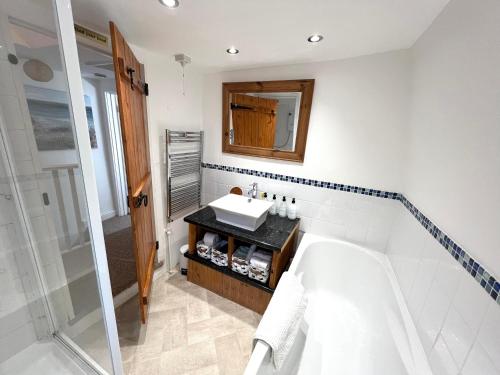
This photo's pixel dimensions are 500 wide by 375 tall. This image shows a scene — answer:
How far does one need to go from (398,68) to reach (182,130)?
1803mm

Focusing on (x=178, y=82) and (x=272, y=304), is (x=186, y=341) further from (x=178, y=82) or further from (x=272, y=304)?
(x=178, y=82)

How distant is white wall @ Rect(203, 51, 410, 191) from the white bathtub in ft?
2.06

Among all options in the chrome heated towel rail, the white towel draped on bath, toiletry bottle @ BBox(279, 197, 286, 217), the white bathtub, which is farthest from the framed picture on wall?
toiletry bottle @ BBox(279, 197, 286, 217)

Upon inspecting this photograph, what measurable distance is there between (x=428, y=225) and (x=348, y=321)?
3.15ft

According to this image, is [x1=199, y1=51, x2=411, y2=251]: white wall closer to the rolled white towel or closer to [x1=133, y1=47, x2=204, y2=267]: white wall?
[x1=133, y1=47, x2=204, y2=267]: white wall

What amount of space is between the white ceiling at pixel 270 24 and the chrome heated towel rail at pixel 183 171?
707 mm

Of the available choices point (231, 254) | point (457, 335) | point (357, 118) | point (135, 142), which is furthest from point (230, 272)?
point (357, 118)

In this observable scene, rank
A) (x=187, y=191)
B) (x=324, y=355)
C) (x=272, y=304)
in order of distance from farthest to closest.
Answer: (x=187, y=191), (x=324, y=355), (x=272, y=304)

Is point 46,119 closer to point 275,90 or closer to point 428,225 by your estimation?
point 275,90

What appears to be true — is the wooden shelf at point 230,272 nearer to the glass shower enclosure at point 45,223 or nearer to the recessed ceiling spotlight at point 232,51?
the glass shower enclosure at point 45,223

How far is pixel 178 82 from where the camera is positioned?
1.83 m

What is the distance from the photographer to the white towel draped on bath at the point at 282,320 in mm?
984

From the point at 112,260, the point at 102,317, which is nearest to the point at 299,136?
→ the point at 102,317

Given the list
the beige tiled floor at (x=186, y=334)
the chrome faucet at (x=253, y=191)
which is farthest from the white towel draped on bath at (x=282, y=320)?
the chrome faucet at (x=253, y=191)
